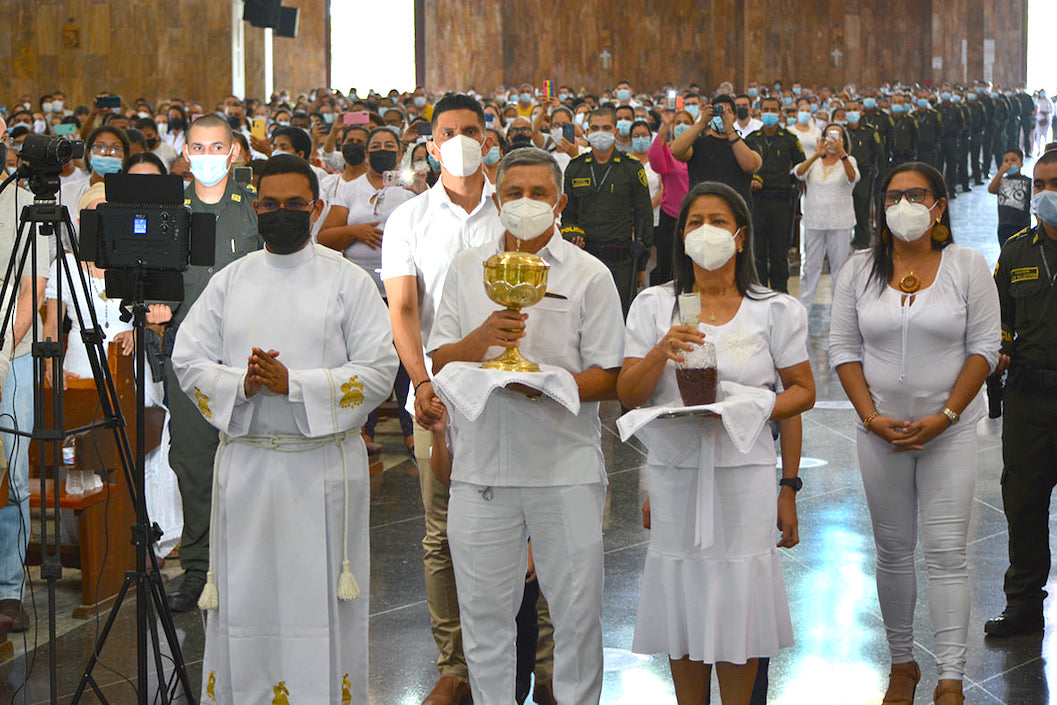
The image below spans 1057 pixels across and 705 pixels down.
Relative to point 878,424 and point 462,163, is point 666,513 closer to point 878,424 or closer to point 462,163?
point 878,424

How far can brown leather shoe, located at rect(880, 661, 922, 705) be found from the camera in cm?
470

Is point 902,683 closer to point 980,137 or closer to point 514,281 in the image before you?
point 514,281

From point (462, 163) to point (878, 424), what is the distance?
5.52 feet

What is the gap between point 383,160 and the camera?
8.38m

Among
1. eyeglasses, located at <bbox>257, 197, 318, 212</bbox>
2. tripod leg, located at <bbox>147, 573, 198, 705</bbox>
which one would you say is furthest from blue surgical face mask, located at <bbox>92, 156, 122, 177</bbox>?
tripod leg, located at <bbox>147, 573, 198, 705</bbox>

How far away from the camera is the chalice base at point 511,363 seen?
3877 millimetres

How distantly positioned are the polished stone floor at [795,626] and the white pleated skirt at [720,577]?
2.85ft

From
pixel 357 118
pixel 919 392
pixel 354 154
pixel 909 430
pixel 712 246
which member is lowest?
pixel 909 430

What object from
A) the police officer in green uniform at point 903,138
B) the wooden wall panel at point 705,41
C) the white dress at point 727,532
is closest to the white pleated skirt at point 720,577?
the white dress at point 727,532

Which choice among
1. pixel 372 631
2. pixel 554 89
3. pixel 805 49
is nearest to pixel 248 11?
pixel 554 89

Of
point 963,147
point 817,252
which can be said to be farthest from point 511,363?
point 963,147

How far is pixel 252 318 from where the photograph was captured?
418 cm

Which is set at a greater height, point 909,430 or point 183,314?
point 183,314

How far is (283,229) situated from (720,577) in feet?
5.58
